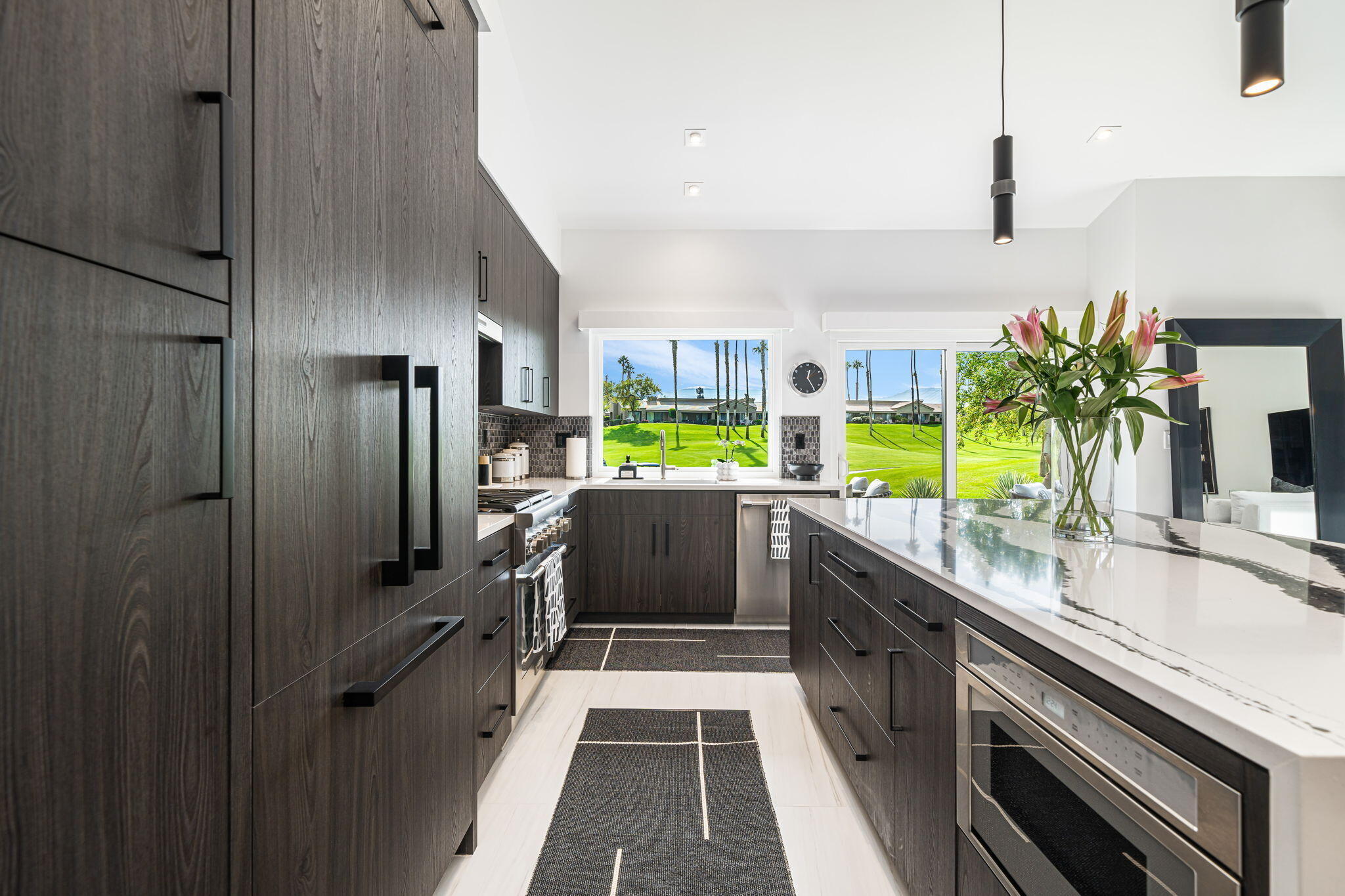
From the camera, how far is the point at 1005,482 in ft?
15.7

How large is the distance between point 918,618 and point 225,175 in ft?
4.64

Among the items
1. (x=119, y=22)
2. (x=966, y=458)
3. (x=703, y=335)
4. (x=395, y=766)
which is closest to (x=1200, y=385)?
(x=966, y=458)

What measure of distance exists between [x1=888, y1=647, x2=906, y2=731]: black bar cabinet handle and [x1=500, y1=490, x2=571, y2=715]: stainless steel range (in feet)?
4.49

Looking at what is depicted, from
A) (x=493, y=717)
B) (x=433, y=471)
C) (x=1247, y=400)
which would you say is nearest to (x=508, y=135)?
(x=433, y=471)

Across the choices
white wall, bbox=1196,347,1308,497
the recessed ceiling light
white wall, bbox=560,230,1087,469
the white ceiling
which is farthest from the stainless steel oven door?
white wall, bbox=1196,347,1308,497

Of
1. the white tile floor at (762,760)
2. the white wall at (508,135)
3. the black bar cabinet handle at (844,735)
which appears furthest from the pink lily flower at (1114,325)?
the white wall at (508,135)

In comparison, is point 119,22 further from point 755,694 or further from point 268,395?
point 755,694

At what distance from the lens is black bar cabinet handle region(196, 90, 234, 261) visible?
731 millimetres

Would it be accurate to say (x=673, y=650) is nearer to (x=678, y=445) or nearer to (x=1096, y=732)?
(x=678, y=445)

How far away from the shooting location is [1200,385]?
3.85 meters

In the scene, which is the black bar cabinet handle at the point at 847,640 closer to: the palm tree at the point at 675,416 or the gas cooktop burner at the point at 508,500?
the gas cooktop burner at the point at 508,500

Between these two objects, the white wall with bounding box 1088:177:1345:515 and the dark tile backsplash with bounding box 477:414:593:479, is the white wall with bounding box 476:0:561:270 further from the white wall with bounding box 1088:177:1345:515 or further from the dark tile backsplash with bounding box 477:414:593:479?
the white wall with bounding box 1088:177:1345:515

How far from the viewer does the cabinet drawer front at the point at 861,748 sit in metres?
1.57

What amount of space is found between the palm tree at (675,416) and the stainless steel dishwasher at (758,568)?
956 mm
